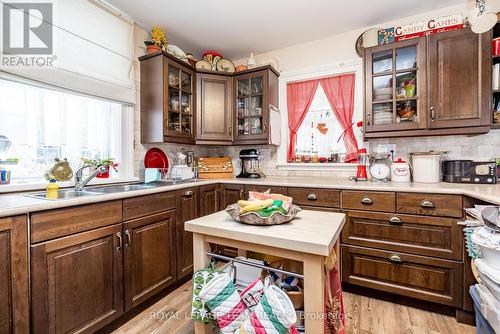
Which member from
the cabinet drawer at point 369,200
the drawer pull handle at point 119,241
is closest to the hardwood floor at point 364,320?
the drawer pull handle at point 119,241

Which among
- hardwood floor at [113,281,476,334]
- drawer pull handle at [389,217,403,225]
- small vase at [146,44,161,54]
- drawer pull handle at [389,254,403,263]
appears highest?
small vase at [146,44,161,54]

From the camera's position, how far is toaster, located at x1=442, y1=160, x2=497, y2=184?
1.85 m

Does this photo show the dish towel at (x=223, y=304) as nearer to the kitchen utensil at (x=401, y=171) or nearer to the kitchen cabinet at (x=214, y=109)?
the kitchen utensil at (x=401, y=171)

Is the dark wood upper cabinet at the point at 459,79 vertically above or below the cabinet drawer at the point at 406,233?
above

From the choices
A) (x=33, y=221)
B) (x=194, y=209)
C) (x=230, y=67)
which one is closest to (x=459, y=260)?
(x=194, y=209)

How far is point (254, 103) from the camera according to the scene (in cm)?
293

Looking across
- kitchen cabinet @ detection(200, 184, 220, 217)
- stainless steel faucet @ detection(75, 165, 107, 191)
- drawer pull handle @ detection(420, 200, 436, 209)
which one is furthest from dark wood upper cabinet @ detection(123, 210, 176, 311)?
drawer pull handle @ detection(420, 200, 436, 209)

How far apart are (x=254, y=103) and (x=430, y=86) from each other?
171 cm

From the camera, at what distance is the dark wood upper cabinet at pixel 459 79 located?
186 centimetres

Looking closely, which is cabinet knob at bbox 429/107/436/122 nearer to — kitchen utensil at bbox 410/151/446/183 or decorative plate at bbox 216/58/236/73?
kitchen utensil at bbox 410/151/446/183

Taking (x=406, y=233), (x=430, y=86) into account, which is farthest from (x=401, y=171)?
(x=430, y=86)

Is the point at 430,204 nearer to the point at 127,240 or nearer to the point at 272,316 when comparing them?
the point at 272,316

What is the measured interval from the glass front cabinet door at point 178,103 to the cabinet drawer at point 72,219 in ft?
3.52

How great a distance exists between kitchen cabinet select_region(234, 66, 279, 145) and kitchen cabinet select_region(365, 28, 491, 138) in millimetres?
1031
